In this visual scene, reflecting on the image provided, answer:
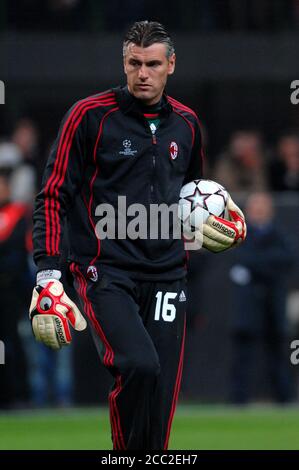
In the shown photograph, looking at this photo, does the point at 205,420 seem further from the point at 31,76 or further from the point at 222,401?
the point at 31,76

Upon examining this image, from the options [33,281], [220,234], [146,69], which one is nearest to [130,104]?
[146,69]

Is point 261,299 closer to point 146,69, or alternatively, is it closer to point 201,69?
point 201,69

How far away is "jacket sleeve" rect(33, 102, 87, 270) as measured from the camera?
22.4ft

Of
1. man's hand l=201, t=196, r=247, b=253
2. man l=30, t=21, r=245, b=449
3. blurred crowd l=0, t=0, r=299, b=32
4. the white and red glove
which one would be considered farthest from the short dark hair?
blurred crowd l=0, t=0, r=299, b=32

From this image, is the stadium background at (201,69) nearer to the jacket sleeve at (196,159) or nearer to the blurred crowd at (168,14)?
the blurred crowd at (168,14)

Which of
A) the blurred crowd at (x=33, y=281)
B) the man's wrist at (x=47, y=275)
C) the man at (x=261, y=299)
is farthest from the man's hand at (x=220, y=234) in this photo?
the man at (x=261, y=299)

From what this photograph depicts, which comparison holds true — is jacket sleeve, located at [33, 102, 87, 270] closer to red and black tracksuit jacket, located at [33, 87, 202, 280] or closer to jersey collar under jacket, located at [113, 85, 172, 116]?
red and black tracksuit jacket, located at [33, 87, 202, 280]

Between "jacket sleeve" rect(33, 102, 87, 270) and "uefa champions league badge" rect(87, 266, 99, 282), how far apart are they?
21 centimetres

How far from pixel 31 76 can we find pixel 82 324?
32.0ft

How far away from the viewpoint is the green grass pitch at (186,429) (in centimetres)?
1092

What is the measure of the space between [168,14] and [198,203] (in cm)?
921

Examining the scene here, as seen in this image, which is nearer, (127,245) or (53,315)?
(53,315)

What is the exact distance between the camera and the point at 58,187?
6.88 meters

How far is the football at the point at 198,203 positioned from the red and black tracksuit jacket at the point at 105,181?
0.28 ft
